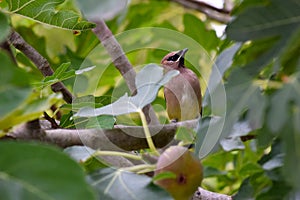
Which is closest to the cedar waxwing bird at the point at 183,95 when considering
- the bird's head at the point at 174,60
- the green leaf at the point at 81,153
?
the bird's head at the point at 174,60

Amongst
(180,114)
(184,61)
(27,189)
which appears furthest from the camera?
(184,61)

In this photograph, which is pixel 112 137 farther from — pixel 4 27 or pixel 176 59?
pixel 176 59

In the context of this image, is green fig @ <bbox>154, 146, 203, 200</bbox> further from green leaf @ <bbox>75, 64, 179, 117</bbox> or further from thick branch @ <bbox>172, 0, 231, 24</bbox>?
thick branch @ <bbox>172, 0, 231, 24</bbox>

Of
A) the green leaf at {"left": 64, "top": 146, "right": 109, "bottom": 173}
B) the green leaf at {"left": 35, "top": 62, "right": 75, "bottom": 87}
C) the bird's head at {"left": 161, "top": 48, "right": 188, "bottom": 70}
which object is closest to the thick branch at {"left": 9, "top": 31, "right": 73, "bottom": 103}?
the green leaf at {"left": 35, "top": 62, "right": 75, "bottom": 87}

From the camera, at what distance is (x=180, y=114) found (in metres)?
1.80

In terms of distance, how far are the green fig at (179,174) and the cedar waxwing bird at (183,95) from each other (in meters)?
0.87

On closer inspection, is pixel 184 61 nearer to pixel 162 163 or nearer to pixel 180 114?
pixel 180 114

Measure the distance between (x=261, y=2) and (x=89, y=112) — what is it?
0.28 meters

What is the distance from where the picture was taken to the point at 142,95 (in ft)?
2.83

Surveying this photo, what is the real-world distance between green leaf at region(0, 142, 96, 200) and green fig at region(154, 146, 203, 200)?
0.65ft

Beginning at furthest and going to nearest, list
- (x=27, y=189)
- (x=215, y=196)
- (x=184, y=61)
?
(x=184, y=61), (x=215, y=196), (x=27, y=189)

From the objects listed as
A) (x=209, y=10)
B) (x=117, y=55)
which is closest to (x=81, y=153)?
(x=117, y=55)

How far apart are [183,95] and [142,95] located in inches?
38.3

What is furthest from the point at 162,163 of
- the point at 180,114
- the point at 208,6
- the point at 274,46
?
the point at 208,6
